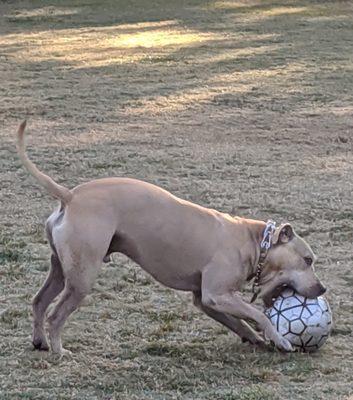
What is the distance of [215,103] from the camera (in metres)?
10.0

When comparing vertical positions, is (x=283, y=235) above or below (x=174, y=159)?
above

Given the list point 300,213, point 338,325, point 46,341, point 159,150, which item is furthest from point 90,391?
point 159,150

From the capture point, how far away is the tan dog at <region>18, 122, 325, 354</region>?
412 cm

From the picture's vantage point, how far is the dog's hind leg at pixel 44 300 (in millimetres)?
4332

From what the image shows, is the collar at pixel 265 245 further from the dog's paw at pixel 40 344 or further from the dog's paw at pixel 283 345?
the dog's paw at pixel 40 344

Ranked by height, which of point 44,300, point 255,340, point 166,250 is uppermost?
point 166,250

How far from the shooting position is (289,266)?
433 cm

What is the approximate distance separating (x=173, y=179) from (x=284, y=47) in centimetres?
731

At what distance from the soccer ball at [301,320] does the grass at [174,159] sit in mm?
104

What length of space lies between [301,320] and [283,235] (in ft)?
1.24

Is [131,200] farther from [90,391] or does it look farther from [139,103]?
[139,103]

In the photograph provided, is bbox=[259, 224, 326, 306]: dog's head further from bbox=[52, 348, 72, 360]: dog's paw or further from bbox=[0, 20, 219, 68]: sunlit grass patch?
bbox=[0, 20, 219, 68]: sunlit grass patch

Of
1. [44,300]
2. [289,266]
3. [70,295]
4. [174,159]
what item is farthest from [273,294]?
[174,159]

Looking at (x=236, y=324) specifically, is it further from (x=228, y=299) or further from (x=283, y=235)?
(x=283, y=235)
